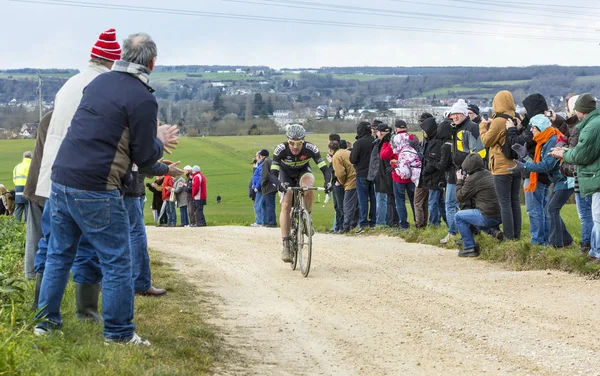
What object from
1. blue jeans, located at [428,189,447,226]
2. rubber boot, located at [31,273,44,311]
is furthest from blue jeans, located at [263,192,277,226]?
rubber boot, located at [31,273,44,311]

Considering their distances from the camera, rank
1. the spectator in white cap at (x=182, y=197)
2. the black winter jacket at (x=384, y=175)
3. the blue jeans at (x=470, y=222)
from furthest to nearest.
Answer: the spectator in white cap at (x=182, y=197) → the black winter jacket at (x=384, y=175) → the blue jeans at (x=470, y=222)

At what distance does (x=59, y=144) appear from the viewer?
8.03 metres

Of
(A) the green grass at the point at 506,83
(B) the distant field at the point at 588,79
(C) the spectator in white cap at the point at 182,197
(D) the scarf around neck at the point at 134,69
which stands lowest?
(C) the spectator in white cap at the point at 182,197

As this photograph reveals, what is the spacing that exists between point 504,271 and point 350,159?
25.4ft

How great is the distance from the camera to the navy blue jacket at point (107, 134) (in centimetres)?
725

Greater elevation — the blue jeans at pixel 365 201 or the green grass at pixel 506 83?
the green grass at pixel 506 83

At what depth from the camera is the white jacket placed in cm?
802

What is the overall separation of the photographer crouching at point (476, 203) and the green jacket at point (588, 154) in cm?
266

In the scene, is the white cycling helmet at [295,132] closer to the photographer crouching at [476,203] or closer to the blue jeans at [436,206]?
the photographer crouching at [476,203]

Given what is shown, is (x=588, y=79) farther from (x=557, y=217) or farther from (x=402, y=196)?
(x=557, y=217)

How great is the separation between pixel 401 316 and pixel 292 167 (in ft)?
15.2

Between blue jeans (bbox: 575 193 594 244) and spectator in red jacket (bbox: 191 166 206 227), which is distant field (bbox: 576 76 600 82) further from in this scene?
Result: blue jeans (bbox: 575 193 594 244)

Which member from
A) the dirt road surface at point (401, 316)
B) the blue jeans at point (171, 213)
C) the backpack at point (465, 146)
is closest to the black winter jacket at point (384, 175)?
the backpack at point (465, 146)

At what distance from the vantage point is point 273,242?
18.7 meters
